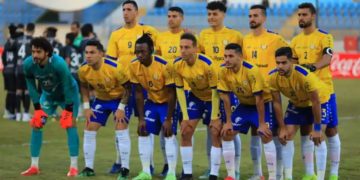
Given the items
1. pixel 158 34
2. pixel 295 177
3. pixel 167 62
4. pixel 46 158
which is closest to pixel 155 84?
pixel 167 62

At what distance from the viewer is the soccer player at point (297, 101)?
11.3 m

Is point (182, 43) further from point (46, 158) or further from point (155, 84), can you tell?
point (46, 158)

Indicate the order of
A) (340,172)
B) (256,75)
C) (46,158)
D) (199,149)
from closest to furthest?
(256,75) → (340,172) → (46,158) → (199,149)

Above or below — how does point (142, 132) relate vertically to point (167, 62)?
below

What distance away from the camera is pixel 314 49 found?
12328 millimetres

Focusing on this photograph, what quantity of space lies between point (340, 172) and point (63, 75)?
4340mm

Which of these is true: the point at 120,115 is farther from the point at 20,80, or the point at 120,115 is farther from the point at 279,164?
the point at 20,80

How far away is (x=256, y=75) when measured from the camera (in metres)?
11.6

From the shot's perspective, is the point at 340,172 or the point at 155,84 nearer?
the point at 155,84

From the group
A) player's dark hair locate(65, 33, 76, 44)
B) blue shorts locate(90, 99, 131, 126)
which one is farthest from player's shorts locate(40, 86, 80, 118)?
player's dark hair locate(65, 33, 76, 44)

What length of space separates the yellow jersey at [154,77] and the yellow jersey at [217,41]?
0.71 metres

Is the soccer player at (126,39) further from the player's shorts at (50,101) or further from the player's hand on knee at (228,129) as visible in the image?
the player's hand on knee at (228,129)

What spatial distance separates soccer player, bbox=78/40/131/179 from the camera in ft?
41.8

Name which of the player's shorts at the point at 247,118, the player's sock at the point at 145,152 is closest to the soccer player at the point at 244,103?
the player's shorts at the point at 247,118
